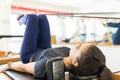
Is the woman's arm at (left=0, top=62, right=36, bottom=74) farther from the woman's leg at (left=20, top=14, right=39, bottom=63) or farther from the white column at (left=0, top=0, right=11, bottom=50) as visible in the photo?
the white column at (left=0, top=0, right=11, bottom=50)

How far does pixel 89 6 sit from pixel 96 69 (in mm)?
6518

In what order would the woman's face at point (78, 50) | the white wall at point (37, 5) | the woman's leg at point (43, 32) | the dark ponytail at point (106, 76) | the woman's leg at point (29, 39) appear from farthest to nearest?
the white wall at point (37, 5), the woman's leg at point (43, 32), the woman's leg at point (29, 39), the woman's face at point (78, 50), the dark ponytail at point (106, 76)

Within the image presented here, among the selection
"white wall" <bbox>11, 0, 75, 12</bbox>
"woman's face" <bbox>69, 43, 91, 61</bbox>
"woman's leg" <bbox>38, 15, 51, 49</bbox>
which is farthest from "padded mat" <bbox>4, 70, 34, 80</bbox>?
"white wall" <bbox>11, 0, 75, 12</bbox>

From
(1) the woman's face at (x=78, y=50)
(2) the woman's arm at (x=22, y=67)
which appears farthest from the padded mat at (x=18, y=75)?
(1) the woman's face at (x=78, y=50)

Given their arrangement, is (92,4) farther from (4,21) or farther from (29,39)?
(29,39)

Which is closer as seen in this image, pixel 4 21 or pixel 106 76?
pixel 106 76

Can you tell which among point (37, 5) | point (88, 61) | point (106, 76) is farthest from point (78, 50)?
point (37, 5)

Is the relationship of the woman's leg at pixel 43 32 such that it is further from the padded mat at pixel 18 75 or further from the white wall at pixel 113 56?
the white wall at pixel 113 56

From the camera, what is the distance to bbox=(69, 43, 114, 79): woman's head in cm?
137

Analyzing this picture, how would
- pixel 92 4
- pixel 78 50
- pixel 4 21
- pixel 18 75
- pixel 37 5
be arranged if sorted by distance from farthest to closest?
pixel 92 4 < pixel 37 5 < pixel 4 21 < pixel 18 75 < pixel 78 50

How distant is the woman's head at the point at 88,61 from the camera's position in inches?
54.1

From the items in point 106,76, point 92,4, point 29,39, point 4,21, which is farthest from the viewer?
point 92,4

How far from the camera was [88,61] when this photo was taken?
137 cm

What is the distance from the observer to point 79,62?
4.58 feet
